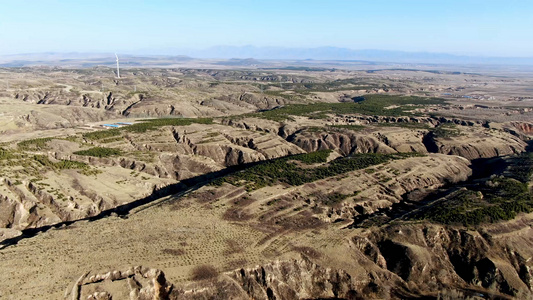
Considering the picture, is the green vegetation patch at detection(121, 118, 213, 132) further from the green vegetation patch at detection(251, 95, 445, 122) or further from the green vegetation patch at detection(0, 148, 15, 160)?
the green vegetation patch at detection(0, 148, 15, 160)

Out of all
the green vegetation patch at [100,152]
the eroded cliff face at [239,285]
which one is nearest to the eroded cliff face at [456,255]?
the eroded cliff face at [239,285]

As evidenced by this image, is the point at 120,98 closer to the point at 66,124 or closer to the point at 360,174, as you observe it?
the point at 66,124

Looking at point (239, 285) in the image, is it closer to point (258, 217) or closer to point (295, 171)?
point (258, 217)

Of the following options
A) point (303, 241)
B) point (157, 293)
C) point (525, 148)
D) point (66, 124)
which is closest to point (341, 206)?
point (303, 241)

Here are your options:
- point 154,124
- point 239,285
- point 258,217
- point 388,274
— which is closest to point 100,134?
point 154,124

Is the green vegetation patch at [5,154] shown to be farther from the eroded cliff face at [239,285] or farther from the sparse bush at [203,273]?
the sparse bush at [203,273]
